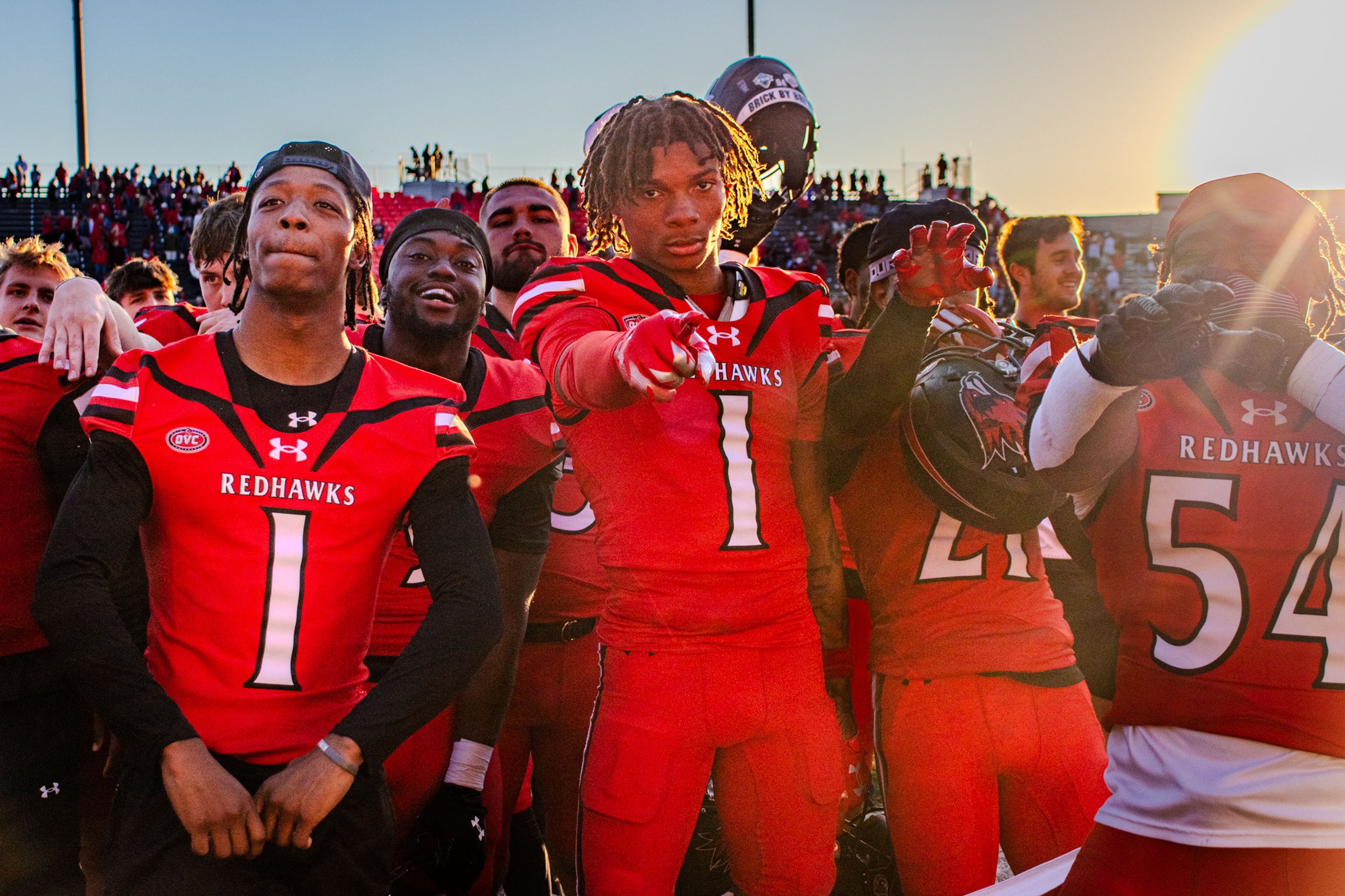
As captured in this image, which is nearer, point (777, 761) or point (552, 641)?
point (777, 761)

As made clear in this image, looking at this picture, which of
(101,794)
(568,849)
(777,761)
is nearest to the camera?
(777,761)

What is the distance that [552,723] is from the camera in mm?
3203

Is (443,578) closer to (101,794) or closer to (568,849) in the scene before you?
(568,849)

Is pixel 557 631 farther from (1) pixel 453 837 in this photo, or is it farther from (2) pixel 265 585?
(2) pixel 265 585

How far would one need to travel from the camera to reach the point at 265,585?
1.86 m

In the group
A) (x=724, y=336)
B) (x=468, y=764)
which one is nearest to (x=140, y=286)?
(x=468, y=764)

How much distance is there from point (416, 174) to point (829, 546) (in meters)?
30.0

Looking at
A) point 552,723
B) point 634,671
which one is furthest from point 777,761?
point 552,723

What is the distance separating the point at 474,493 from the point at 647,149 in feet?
3.78

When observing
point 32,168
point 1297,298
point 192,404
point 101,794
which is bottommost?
point 101,794

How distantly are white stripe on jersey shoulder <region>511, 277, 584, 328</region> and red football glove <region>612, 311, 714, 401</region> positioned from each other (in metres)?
0.54

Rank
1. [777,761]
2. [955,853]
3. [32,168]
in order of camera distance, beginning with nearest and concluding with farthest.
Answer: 1. [777,761]
2. [955,853]
3. [32,168]

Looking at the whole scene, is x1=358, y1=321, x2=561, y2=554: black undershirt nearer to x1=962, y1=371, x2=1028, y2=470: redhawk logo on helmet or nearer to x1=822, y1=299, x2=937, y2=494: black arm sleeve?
x1=822, y1=299, x2=937, y2=494: black arm sleeve

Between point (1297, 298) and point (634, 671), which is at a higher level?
point (1297, 298)
